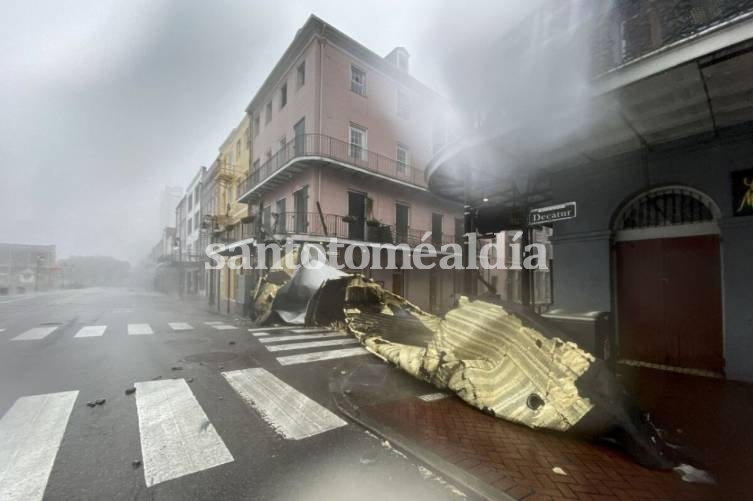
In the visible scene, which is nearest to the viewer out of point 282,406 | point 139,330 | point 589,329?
point 282,406

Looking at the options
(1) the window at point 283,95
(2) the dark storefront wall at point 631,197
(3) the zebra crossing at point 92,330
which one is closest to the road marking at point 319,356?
(2) the dark storefront wall at point 631,197

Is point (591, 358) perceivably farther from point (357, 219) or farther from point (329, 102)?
point (329, 102)

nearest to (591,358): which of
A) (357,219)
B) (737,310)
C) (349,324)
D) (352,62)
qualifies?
(737,310)

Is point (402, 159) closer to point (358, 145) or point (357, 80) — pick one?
point (358, 145)

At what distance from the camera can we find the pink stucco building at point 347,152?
15.1 meters

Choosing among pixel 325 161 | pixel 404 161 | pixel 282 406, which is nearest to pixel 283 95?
pixel 325 161

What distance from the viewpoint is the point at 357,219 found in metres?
16.1

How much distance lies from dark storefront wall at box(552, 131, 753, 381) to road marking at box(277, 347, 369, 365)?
A: 4.22 metres

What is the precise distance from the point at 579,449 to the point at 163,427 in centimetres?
385

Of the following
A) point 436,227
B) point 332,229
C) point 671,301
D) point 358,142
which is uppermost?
point 358,142

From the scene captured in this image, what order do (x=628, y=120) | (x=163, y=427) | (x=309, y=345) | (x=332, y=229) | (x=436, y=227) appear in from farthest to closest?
1. (x=436, y=227)
2. (x=332, y=229)
3. (x=309, y=345)
4. (x=628, y=120)
5. (x=163, y=427)

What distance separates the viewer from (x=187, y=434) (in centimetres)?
319

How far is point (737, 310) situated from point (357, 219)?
42.5ft

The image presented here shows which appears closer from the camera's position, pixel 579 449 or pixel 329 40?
pixel 579 449
